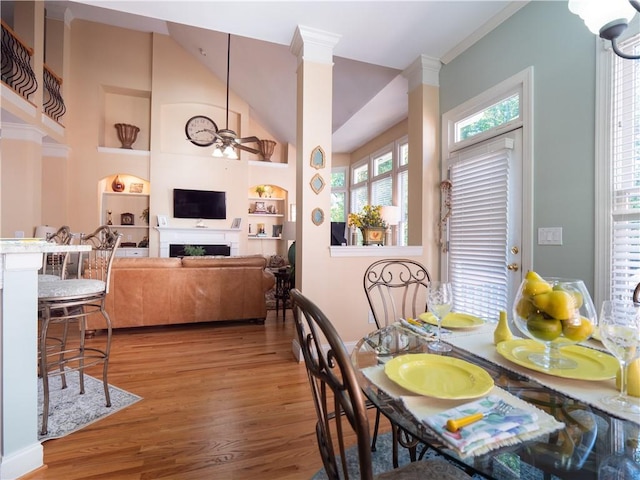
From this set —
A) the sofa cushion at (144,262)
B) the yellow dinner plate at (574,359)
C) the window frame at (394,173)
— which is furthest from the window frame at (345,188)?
the yellow dinner plate at (574,359)

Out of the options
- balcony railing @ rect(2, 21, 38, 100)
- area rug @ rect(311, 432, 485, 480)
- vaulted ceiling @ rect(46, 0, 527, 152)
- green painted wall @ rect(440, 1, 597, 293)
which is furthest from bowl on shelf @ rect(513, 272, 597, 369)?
balcony railing @ rect(2, 21, 38, 100)

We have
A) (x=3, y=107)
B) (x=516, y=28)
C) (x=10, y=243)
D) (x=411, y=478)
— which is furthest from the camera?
(x=3, y=107)

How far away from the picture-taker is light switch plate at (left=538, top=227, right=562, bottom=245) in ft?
7.05

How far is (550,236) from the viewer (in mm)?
2205

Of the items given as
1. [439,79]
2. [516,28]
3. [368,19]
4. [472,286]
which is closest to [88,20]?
[368,19]

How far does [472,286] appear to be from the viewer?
9.46ft

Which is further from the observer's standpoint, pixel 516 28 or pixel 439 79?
pixel 439 79

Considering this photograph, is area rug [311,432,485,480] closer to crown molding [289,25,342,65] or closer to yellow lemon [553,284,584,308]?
yellow lemon [553,284,584,308]

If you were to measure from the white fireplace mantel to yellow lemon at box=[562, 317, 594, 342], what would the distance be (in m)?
7.00

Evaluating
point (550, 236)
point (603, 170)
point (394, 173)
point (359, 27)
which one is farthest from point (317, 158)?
point (394, 173)

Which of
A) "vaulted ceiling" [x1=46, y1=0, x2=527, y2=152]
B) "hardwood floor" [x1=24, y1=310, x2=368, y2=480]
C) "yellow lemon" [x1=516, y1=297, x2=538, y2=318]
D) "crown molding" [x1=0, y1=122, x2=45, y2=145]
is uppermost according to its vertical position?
"vaulted ceiling" [x1=46, y1=0, x2=527, y2=152]

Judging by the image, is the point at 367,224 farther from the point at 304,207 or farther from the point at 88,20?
the point at 88,20

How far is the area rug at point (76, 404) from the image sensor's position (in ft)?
5.98

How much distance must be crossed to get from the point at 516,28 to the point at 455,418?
3.04m
